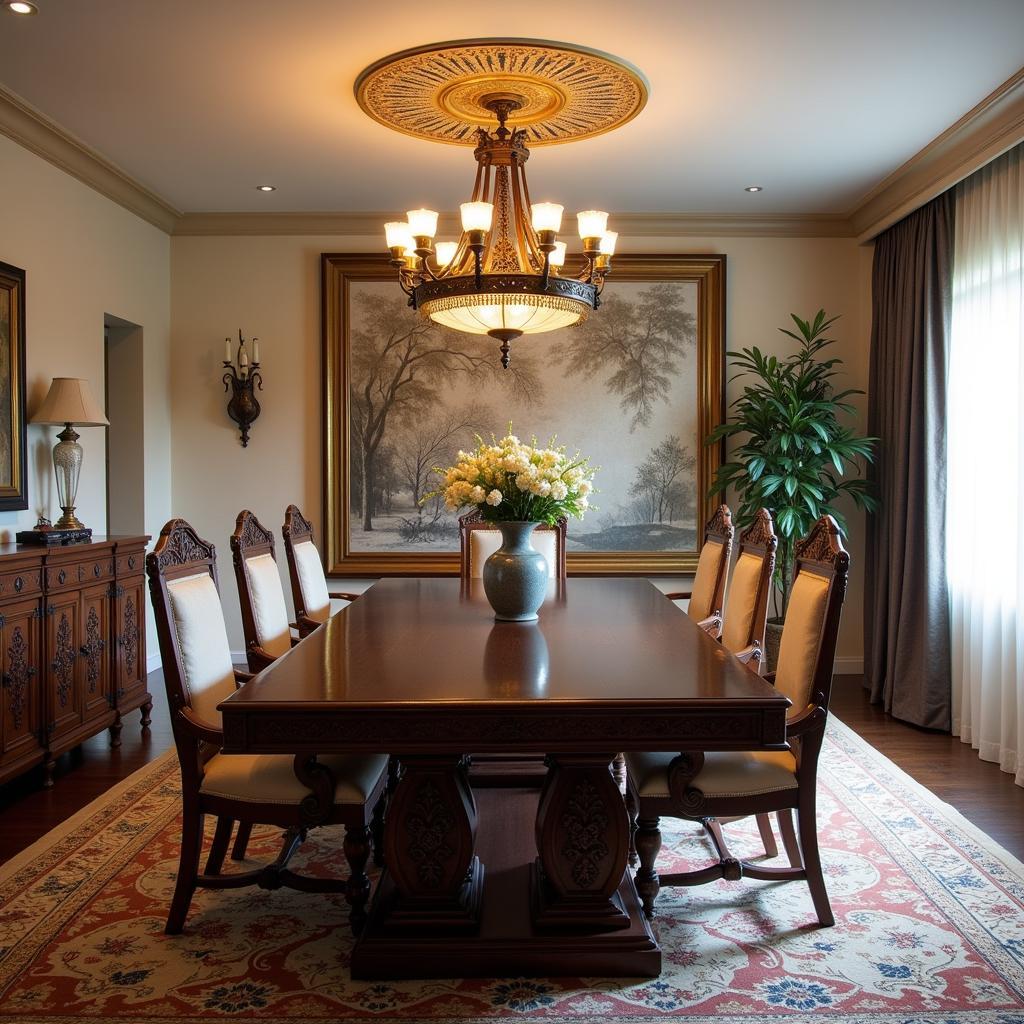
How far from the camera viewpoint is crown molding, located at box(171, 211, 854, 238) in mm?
5945

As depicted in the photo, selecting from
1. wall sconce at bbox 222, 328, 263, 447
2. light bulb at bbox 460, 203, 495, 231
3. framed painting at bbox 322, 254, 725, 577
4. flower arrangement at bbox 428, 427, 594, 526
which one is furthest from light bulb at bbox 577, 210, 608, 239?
wall sconce at bbox 222, 328, 263, 447

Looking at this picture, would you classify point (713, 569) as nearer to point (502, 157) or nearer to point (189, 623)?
point (502, 157)

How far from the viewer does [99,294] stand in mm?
5109

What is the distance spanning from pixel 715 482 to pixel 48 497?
12.2ft

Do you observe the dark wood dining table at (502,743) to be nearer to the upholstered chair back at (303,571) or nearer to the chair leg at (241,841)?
the chair leg at (241,841)

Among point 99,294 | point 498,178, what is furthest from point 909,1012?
point 99,294

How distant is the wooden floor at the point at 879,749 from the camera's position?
3.42m

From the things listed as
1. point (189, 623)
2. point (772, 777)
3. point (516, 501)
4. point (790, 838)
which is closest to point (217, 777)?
point (189, 623)

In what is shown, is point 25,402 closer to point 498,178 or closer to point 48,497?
point 48,497

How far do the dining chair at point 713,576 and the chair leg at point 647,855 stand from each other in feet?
4.12

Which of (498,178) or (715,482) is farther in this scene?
Answer: (715,482)

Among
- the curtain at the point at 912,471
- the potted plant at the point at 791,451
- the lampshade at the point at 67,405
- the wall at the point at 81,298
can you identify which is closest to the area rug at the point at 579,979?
the curtain at the point at 912,471

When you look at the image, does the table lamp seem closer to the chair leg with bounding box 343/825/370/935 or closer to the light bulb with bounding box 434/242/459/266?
the light bulb with bounding box 434/242/459/266

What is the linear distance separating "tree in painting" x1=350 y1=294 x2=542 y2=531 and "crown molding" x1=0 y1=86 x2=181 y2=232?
4.38 ft
